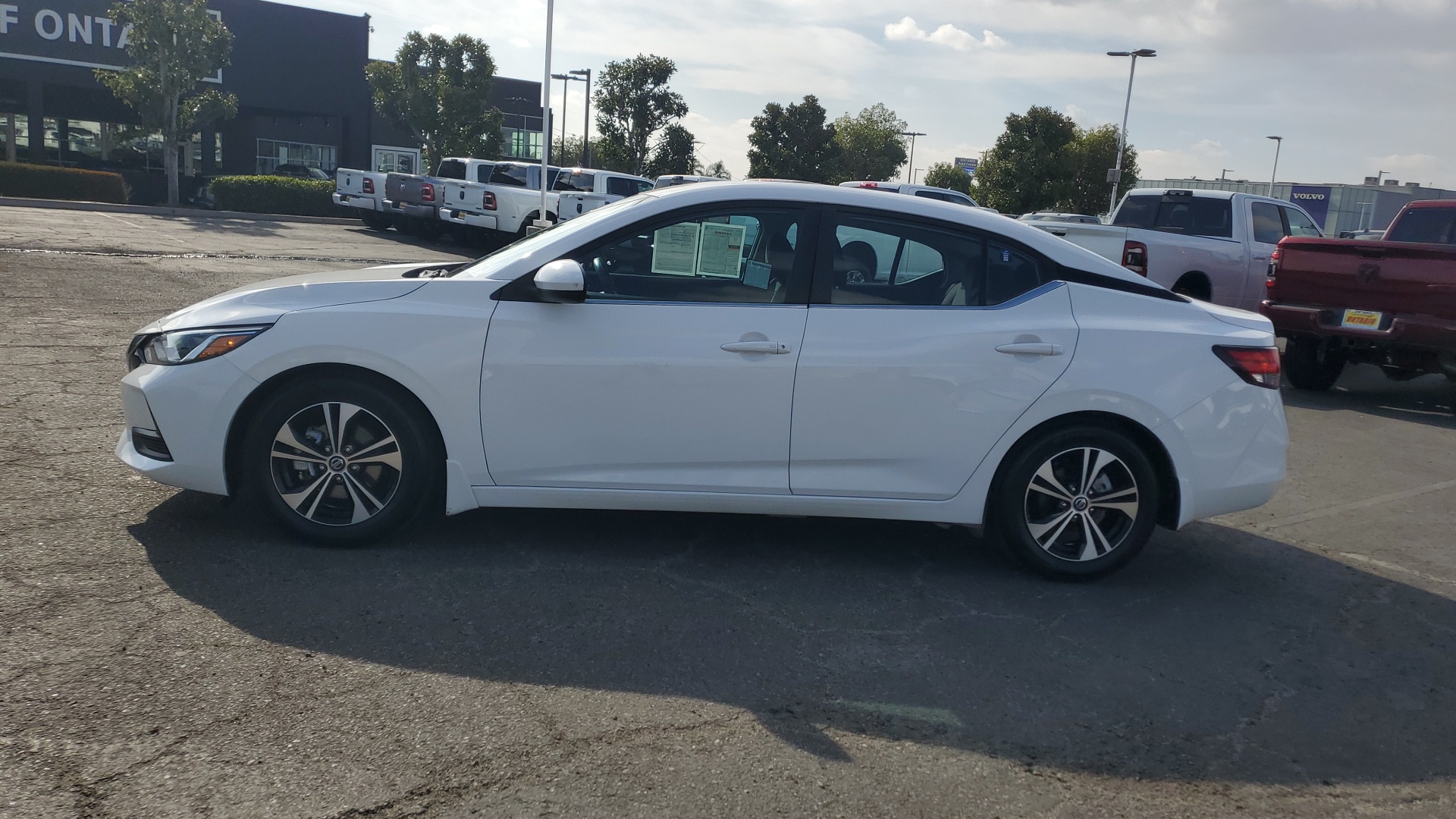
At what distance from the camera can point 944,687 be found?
147 inches

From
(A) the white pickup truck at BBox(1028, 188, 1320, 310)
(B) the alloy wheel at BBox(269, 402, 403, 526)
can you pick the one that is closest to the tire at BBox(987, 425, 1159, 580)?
(B) the alloy wheel at BBox(269, 402, 403, 526)

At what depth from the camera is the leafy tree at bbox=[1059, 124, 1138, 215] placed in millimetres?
58781

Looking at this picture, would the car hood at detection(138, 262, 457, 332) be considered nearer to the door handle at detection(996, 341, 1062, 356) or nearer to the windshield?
the windshield

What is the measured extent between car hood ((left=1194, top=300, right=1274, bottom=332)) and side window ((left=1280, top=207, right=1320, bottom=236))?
10.0 m

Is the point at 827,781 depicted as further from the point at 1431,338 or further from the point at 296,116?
the point at 296,116

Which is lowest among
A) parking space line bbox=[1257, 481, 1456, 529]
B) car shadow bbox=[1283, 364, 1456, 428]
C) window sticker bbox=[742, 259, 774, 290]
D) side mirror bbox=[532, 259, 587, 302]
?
parking space line bbox=[1257, 481, 1456, 529]

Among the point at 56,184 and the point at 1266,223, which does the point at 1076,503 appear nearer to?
the point at 1266,223

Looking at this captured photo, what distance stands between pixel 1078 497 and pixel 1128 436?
0.34 m

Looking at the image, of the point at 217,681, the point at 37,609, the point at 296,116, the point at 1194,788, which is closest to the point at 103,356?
the point at 37,609

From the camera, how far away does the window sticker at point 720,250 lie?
4688 mm

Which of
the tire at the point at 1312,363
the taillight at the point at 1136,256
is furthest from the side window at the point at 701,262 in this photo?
the taillight at the point at 1136,256

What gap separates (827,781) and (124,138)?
119 ft

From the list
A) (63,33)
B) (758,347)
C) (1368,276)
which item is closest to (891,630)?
(758,347)

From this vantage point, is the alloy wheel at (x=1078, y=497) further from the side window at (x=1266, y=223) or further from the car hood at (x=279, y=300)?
the side window at (x=1266, y=223)
